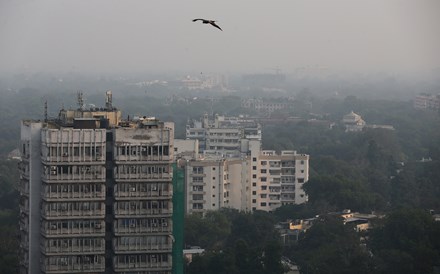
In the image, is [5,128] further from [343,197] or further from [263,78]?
[263,78]

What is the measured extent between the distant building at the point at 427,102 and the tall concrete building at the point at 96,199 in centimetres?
7937

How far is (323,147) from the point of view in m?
67.4

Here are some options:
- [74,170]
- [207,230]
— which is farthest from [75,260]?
[207,230]

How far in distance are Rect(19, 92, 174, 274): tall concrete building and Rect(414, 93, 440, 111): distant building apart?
7937cm

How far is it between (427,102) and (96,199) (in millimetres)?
84319

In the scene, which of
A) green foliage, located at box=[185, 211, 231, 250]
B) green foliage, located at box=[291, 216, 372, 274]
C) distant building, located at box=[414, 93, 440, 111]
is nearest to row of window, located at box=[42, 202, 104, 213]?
green foliage, located at box=[291, 216, 372, 274]

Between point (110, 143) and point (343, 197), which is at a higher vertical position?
point (110, 143)

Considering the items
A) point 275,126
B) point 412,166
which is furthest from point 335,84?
point 412,166

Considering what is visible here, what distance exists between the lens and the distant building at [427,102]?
100769 mm

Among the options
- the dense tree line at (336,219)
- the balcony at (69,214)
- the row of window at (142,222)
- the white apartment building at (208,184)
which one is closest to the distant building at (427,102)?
the dense tree line at (336,219)

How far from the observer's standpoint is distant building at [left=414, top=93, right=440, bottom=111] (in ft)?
331

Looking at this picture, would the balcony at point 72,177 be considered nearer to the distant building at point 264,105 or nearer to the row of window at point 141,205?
the row of window at point 141,205

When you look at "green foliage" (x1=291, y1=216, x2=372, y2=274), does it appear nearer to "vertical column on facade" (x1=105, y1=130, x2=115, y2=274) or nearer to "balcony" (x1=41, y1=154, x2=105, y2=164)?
"vertical column on facade" (x1=105, y1=130, x2=115, y2=274)

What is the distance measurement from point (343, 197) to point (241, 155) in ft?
14.9
